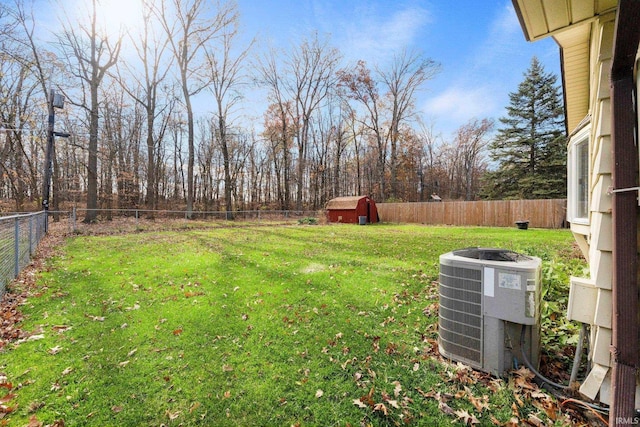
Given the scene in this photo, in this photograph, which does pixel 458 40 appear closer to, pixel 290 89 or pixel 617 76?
pixel 617 76

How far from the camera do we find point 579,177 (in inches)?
148

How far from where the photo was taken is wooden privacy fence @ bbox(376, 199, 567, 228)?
16.3m

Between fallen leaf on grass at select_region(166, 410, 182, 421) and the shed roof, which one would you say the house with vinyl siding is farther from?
the shed roof

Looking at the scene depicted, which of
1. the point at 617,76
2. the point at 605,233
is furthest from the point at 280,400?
the point at 617,76

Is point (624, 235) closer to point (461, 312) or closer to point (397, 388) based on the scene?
point (461, 312)

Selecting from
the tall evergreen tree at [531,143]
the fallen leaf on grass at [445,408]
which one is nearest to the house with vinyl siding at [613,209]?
the fallen leaf on grass at [445,408]

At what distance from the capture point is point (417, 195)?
124 ft

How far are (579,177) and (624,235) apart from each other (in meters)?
2.29

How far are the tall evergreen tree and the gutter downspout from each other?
2514 cm

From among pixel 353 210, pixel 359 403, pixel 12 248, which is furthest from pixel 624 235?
pixel 353 210

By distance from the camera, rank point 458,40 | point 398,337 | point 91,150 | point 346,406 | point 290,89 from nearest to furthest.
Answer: point 346,406 → point 398,337 → point 458,40 → point 91,150 → point 290,89

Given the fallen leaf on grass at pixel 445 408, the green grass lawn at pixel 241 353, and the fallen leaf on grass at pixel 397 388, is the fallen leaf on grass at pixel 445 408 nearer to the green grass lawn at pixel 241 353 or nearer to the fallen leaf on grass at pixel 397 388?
the green grass lawn at pixel 241 353

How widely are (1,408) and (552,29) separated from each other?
615cm

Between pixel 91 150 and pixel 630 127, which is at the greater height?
pixel 91 150
